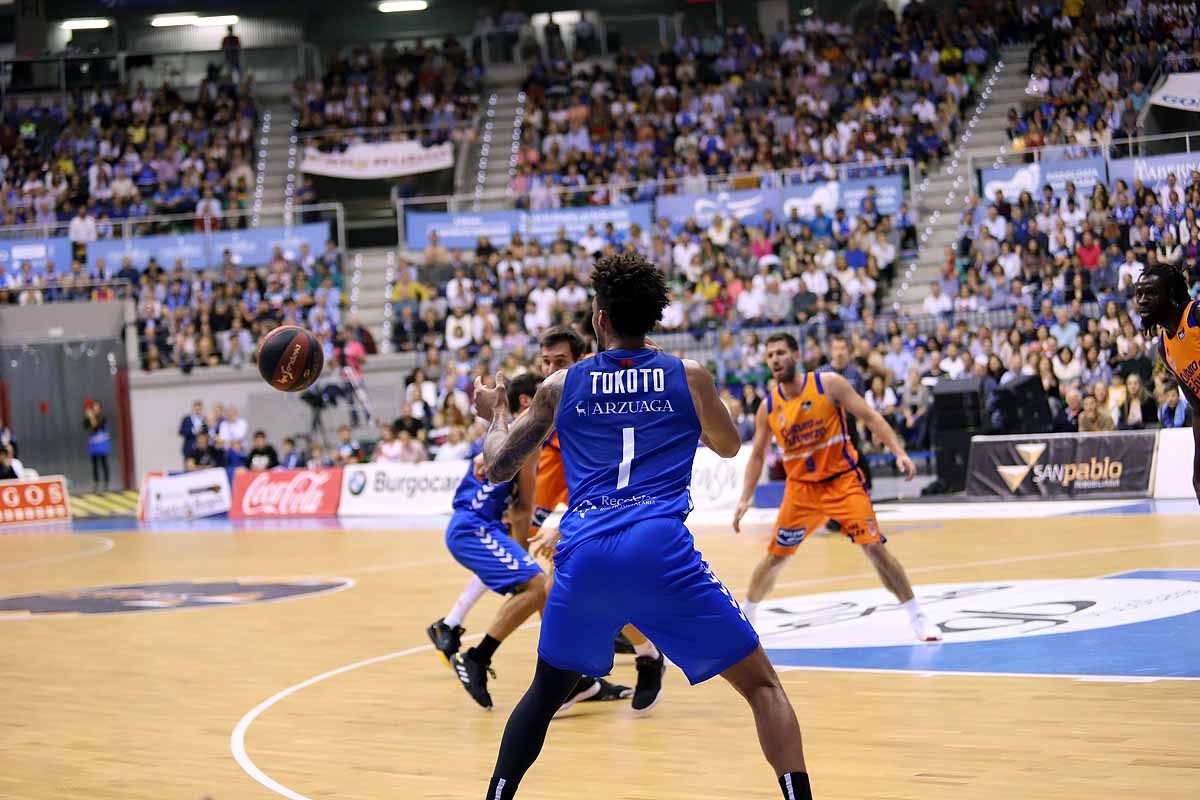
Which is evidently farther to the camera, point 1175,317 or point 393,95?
point 393,95

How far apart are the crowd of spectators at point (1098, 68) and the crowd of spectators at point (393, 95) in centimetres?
1292

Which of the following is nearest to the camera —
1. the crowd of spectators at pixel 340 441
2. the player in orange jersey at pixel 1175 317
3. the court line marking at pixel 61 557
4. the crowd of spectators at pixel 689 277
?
the player in orange jersey at pixel 1175 317

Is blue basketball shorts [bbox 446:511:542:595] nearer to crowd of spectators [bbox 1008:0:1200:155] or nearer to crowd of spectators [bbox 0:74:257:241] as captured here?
crowd of spectators [bbox 1008:0:1200:155]

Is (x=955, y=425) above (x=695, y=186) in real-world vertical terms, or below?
below

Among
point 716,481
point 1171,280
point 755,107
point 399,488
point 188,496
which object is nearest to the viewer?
point 1171,280

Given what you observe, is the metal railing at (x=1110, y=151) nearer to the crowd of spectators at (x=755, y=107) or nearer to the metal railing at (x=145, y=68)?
the crowd of spectators at (x=755, y=107)

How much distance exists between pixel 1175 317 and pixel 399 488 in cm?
1679

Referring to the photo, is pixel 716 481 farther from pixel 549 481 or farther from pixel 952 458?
pixel 549 481

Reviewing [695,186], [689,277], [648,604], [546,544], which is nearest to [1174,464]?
[689,277]

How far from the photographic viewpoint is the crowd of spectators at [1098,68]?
23.4 meters

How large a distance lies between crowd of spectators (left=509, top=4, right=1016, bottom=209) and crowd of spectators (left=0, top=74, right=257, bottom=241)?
705 cm

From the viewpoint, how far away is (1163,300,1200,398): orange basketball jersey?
719 centimetres

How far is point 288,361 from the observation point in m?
8.30

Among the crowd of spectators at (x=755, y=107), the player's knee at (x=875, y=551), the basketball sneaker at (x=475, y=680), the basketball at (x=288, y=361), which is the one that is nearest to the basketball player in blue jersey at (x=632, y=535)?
the basketball sneaker at (x=475, y=680)
